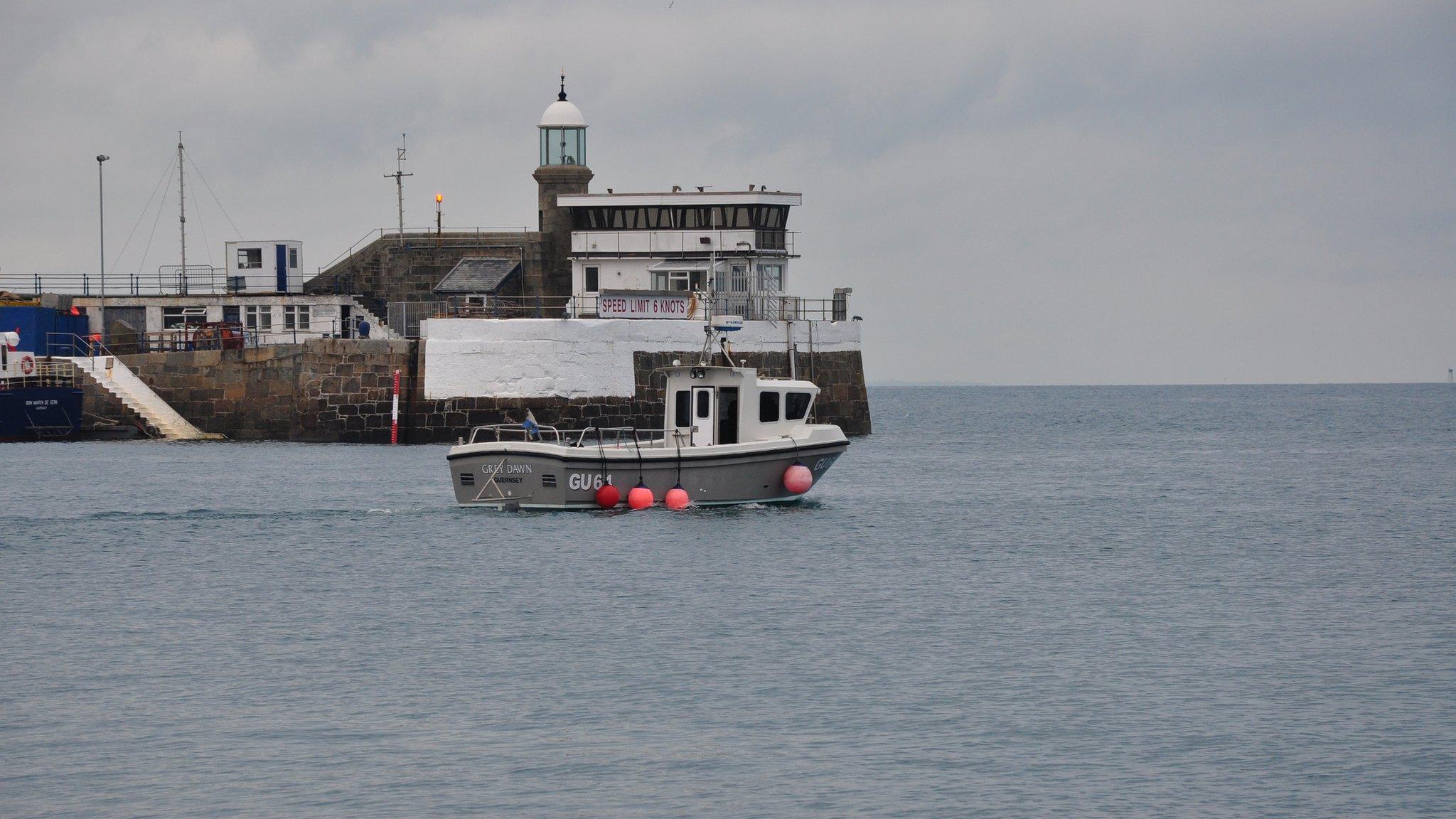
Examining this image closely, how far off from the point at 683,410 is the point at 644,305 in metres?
24.4

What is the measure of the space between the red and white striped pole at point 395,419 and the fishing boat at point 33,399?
12.3 m

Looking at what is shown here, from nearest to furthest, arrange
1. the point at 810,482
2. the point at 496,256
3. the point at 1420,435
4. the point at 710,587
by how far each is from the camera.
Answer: the point at 710,587, the point at 810,482, the point at 496,256, the point at 1420,435

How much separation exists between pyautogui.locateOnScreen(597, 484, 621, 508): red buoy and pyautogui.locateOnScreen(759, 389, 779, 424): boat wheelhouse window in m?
3.47

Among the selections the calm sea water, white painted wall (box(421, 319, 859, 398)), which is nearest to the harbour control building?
white painted wall (box(421, 319, 859, 398))

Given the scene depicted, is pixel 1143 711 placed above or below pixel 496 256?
below

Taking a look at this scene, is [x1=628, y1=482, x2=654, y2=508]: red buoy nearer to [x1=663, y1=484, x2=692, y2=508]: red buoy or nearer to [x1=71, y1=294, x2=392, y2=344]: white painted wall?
[x1=663, y1=484, x2=692, y2=508]: red buoy

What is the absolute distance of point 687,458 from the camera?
3688 cm

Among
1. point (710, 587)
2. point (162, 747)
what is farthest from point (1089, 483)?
point (162, 747)

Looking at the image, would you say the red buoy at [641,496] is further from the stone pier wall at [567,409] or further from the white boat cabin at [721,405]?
the stone pier wall at [567,409]

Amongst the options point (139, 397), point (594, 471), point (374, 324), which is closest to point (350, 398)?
point (139, 397)

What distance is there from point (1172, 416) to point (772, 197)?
66392 millimetres

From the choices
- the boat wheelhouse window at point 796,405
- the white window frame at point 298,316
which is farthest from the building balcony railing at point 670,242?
the boat wheelhouse window at point 796,405

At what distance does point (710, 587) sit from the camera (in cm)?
2975

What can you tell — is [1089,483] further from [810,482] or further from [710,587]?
[710,587]
